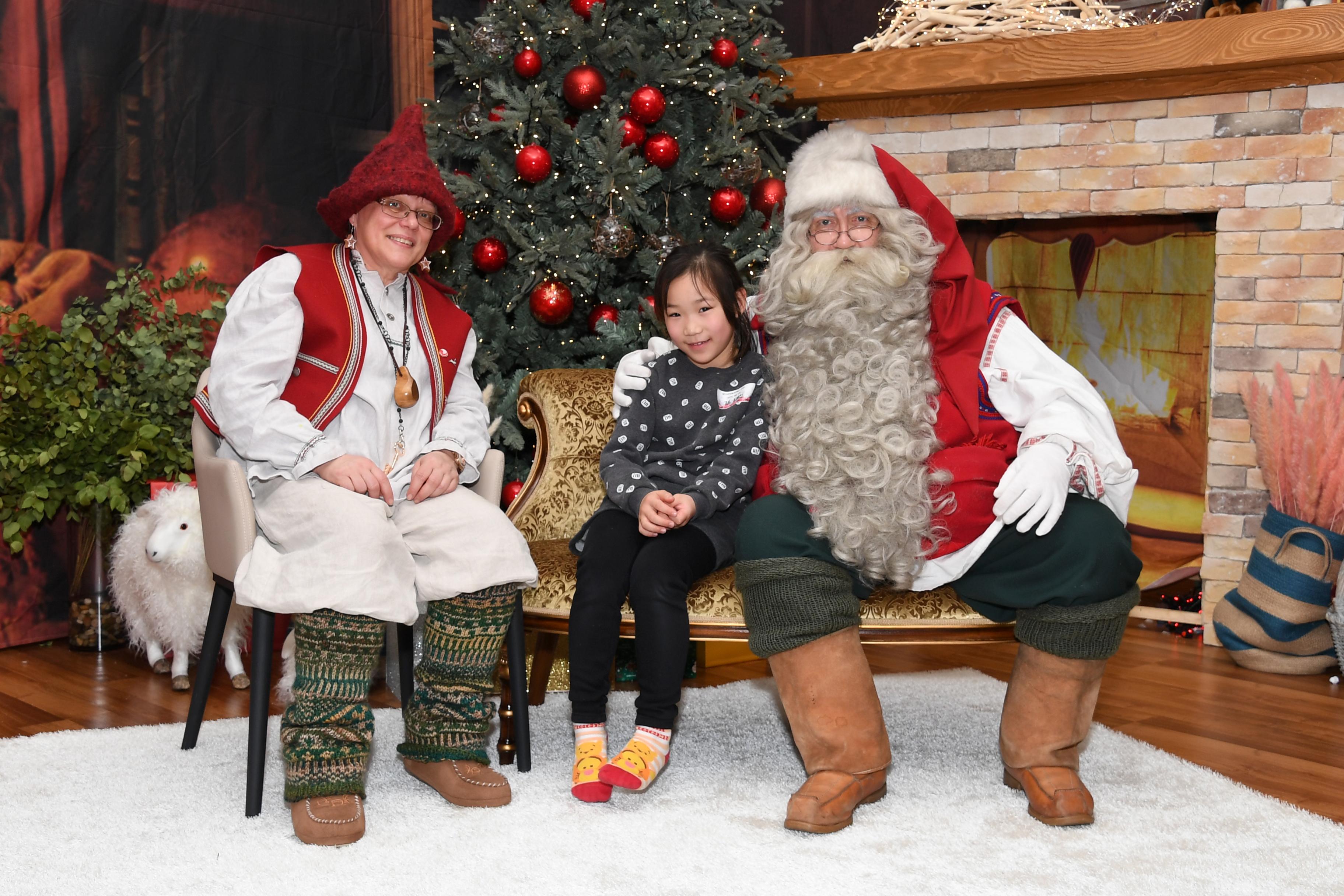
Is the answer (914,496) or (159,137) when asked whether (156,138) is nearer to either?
(159,137)

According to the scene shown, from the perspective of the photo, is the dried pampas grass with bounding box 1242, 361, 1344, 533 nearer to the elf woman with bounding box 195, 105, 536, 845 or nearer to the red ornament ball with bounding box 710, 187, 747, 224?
the red ornament ball with bounding box 710, 187, 747, 224

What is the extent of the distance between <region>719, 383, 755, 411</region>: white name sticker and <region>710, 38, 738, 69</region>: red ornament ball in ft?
5.29

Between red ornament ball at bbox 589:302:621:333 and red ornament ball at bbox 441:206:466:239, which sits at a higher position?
red ornament ball at bbox 441:206:466:239

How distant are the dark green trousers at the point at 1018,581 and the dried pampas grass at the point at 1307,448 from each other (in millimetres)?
1558

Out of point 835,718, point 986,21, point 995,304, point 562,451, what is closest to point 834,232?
point 995,304

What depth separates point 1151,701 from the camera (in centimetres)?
333

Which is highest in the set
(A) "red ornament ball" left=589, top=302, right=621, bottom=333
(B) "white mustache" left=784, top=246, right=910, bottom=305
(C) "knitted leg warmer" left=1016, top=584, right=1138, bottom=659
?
(B) "white mustache" left=784, top=246, right=910, bottom=305

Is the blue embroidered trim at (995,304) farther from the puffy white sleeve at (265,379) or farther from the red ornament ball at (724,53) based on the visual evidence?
the red ornament ball at (724,53)

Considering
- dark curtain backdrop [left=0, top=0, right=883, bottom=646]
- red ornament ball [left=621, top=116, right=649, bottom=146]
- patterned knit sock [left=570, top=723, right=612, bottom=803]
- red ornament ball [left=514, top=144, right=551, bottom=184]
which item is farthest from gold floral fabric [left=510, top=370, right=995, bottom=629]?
dark curtain backdrop [left=0, top=0, right=883, bottom=646]

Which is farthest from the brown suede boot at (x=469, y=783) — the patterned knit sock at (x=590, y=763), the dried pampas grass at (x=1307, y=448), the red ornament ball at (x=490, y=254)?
the dried pampas grass at (x=1307, y=448)

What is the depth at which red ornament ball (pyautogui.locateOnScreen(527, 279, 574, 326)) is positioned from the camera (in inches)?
143

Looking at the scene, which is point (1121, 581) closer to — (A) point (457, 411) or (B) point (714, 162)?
(A) point (457, 411)

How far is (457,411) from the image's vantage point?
2.70m

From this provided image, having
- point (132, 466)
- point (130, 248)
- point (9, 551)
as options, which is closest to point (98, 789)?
point (132, 466)
